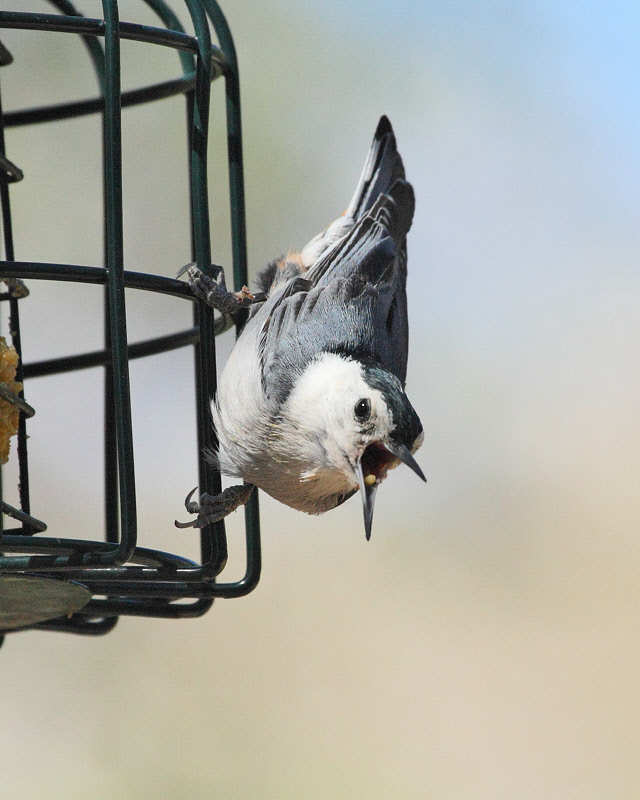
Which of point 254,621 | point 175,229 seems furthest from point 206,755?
point 175,229

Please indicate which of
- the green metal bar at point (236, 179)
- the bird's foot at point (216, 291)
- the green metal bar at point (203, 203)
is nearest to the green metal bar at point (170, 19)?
the green metal bar at point (236, 179)

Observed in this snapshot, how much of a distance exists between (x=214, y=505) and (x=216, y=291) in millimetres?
498

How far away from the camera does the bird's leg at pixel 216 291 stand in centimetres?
265

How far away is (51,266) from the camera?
2221 mm

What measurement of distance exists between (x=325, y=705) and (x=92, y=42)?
2809mm

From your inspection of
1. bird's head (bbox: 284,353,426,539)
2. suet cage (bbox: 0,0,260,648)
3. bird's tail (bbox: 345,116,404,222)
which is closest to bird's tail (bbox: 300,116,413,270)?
bird's tail (bbox: 345,116,404,222)

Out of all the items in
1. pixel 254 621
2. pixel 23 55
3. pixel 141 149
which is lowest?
pixel 254 621

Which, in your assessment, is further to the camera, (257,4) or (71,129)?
(257,4)

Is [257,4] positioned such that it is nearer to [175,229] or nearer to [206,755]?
[175,229]

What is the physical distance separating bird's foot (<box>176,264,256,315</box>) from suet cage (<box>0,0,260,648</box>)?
1.2 inches

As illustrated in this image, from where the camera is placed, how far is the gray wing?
2854mm

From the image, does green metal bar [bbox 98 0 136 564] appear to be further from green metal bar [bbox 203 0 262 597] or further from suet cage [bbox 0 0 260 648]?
green metal bar [bbox 203 0 262 597]

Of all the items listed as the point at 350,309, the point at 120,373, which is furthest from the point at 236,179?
the point at 120,373

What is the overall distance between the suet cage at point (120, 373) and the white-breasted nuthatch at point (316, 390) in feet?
0.25
